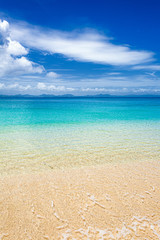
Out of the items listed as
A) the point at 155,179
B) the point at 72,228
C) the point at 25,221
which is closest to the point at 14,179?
the point at 25,221

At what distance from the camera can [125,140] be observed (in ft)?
41.0

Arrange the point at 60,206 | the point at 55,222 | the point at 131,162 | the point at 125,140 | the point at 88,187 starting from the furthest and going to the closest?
1. the point at 125,140
2. the point at 131,162
3. the point at 88,187
4. the point at 60,206
5. the point at 55,222

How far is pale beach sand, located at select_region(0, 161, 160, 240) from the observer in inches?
153

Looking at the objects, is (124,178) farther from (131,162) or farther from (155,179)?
(131,162)

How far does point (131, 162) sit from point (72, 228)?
5.12 meters

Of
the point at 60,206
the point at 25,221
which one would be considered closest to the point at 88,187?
the point at 60,206

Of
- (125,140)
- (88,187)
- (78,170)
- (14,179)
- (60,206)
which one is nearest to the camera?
(60,206)

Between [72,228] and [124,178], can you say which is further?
[124,178]

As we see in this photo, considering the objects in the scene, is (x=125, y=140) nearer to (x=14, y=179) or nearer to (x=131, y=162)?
(x=131, y=162)

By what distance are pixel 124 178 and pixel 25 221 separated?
12.6 feet

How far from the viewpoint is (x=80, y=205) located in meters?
4.80

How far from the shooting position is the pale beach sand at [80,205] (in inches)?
153

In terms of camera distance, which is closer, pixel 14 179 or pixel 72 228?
pixel 72 228

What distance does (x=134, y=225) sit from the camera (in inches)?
161
